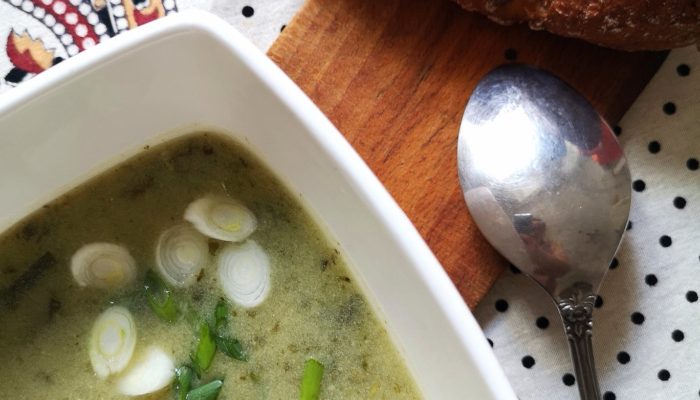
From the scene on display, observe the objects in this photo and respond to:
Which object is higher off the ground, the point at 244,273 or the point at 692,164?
the point at 692,164

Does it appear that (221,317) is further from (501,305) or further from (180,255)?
(501,305)

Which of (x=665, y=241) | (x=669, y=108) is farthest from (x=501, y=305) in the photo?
(x=669, y=108)

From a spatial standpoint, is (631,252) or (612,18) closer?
(612,18)

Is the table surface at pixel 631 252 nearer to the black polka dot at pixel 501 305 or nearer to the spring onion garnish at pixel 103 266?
the black polka dot at pixel 501 305

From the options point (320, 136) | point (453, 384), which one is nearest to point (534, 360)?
point (453, 384)

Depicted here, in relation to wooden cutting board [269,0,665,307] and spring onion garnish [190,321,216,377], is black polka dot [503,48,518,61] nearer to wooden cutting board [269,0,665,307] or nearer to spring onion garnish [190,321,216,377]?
wooden cutting board [269,0,665,307]
